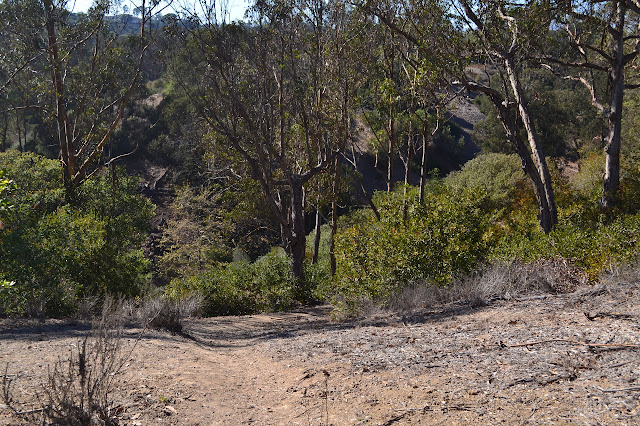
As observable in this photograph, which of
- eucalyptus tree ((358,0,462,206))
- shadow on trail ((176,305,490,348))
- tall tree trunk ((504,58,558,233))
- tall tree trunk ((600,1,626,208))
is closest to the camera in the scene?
shadow on trail ((176,305,490,348))

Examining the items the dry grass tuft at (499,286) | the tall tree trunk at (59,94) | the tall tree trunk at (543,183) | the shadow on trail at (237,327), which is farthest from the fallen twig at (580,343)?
the tall tree trunk at (59,94)

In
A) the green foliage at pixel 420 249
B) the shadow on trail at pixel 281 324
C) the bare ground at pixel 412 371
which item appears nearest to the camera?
the bare ground at pixel 412 371

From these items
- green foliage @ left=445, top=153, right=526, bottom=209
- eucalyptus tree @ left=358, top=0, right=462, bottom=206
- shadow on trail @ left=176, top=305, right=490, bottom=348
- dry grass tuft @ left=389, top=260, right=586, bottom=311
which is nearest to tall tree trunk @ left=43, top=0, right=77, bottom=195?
shadow on trail @ left=176, top=305, right=490, bottom=348

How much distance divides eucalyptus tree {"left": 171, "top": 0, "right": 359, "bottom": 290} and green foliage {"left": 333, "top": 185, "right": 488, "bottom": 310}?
3.74 m

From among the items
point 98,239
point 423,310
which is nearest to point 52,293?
point 98,239

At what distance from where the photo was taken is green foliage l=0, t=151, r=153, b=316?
9.10 metres

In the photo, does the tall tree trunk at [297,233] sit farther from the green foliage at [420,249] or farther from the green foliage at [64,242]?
the green foliage at [64,242]

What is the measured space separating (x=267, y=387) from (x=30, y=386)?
2260 millimetres

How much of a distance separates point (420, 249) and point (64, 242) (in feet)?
23.6

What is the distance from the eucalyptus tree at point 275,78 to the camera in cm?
1280

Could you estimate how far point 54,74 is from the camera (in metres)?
17.4

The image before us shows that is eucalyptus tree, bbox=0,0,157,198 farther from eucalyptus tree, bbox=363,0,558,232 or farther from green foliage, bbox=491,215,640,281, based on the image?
green foliage, bbox=491,215,640,281

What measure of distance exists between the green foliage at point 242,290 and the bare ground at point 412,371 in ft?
19.0

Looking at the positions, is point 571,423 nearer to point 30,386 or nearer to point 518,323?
point 518,323
